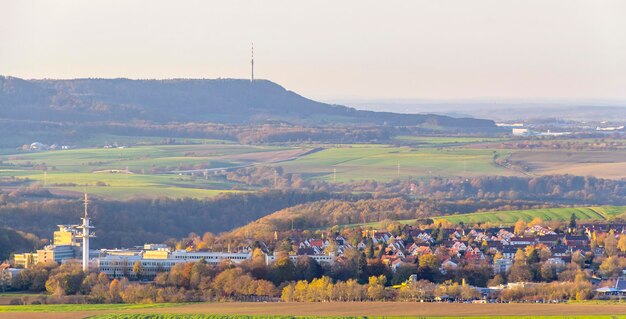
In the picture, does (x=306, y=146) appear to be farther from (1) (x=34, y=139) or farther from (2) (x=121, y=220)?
(2) (x=121, y=220)

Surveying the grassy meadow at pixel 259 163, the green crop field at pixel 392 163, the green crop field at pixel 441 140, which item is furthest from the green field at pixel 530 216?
the green crop field at pixel 441 140

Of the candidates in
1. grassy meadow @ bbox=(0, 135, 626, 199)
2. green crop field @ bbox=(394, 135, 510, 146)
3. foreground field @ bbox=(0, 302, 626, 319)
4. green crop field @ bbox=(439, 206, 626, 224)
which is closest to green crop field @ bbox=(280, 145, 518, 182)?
grassy meadow @ bbox=(0, 135, 626, 199)

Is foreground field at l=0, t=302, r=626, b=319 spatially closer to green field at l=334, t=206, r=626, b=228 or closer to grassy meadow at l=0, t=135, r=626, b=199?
green field at l=334, t=206, r=626, b=228

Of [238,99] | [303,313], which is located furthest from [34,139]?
[303,313]

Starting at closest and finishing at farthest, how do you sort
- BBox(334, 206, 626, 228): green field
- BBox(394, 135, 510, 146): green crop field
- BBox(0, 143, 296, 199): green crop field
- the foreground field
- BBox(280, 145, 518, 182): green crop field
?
the foreground field
BBox(334, 206, 626, 228): green field
BBox(0, 143, 296, 199): green crop field
BBox(280, 145, 518, 182): green crop field
BBox(394, 135, 510, 146): green crop field

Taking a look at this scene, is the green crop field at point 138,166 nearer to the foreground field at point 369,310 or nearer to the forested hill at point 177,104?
the forested hill at point 177,104

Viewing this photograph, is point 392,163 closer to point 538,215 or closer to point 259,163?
point 259,163
